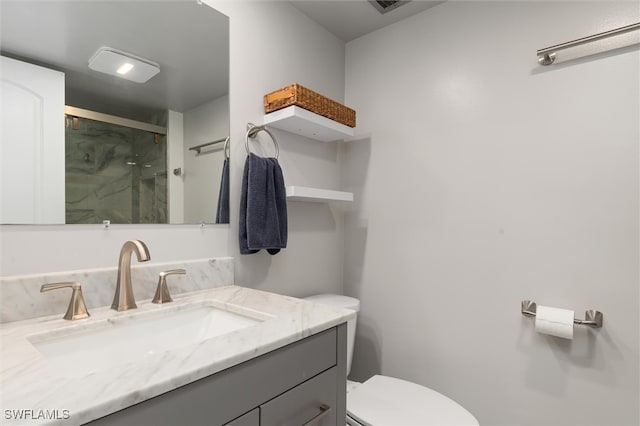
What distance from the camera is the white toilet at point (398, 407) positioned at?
1174mm

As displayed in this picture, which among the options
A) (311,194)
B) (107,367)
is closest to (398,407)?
(311,194)

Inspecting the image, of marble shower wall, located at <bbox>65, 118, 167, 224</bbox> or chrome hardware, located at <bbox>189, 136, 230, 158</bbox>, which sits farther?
chrome hardware, located at <bbox>189, 136, 230, 158</bbox>

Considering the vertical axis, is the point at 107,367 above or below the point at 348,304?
above

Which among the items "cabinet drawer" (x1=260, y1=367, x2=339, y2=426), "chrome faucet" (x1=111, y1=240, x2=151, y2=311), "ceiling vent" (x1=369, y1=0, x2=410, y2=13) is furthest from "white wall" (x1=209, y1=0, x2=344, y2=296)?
"cabinet drawer" (x1=260, y1=367, x2=339, y2=426)

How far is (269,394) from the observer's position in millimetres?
717

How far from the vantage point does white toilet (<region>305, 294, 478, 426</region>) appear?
1174 mm

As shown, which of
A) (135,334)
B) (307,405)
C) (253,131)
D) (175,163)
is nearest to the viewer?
(307,405)

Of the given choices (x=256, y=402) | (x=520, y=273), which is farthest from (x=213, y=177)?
(x=520, y=273)

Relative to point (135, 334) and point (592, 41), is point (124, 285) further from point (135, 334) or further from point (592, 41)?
point (592, 41)

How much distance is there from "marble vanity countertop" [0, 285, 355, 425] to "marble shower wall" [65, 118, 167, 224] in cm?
29

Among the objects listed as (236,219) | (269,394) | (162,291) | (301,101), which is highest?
(301,101)

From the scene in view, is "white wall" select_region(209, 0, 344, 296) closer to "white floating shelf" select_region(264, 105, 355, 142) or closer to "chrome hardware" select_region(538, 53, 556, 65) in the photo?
"white floating shelf" select_region(264, 105, 355, 142)

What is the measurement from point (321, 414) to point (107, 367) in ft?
1.61

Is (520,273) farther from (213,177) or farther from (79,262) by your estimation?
(79,262)
